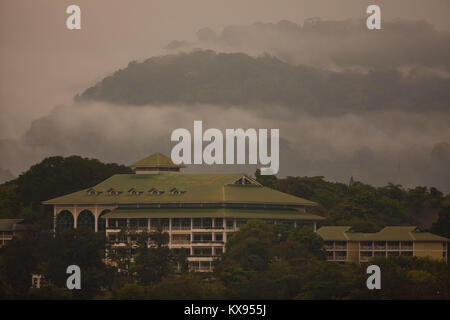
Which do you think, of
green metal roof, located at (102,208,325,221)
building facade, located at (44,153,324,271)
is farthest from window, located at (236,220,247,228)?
green metal roof, located at (102,208,325,221)

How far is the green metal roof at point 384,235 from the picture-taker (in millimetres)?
122375

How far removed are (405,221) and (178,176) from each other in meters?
28.6

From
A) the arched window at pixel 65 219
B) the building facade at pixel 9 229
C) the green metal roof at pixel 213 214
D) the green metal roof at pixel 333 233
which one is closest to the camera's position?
the green metal roof at pixel 213 214

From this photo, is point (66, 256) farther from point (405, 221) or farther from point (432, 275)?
point (405, 221)

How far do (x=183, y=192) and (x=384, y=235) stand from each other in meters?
17.2

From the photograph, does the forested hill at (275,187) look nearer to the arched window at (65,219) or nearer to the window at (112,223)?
the arched window at (65,219)

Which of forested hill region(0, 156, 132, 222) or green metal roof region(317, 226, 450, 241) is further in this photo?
forested hill region(0, 156, 132, 222)

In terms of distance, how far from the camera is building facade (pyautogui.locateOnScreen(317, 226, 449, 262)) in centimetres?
12188

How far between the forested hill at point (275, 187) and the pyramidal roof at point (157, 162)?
5038 millimetres

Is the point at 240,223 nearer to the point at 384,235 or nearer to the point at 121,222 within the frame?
the point at 121,222

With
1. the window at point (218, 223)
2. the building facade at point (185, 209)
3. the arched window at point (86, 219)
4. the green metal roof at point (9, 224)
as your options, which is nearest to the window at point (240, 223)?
the building facade at point (185, 209)

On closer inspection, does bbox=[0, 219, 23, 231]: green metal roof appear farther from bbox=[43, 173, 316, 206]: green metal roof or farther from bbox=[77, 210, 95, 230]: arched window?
bbox=[77, 210, 95, 230]: arched window

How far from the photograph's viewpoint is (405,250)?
401 feet

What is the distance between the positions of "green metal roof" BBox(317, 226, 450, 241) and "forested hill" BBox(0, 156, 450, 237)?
17.5 ft
